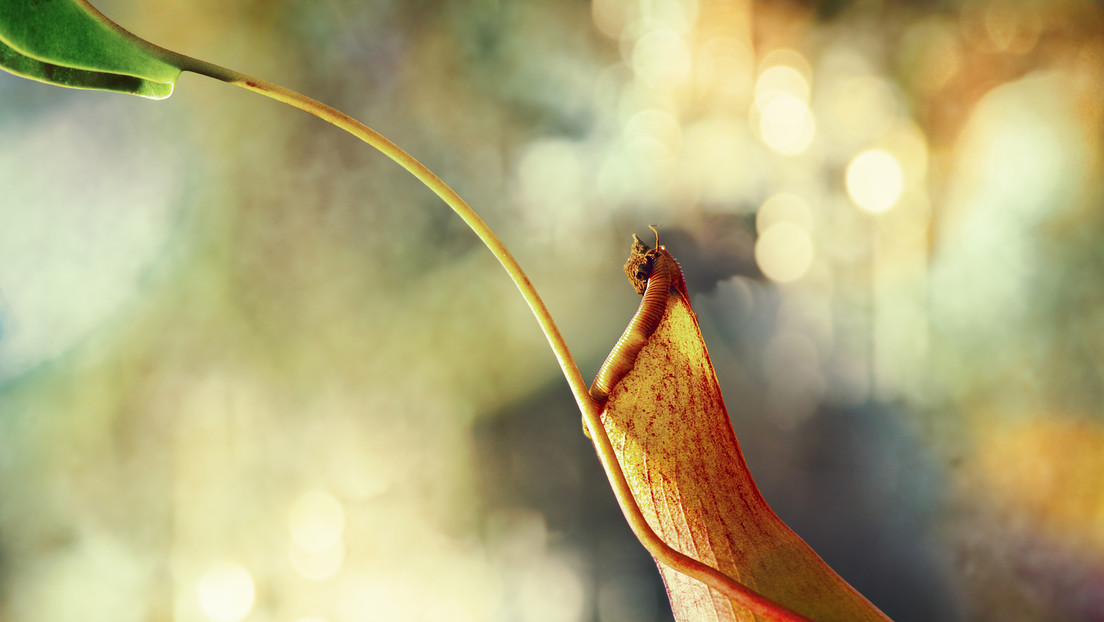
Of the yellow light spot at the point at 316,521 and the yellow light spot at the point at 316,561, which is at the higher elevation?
the yellow light spot at the point at 316,521

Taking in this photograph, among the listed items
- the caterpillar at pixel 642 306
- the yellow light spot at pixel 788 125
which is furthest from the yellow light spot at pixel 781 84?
the caterpillar at pixel 642 306

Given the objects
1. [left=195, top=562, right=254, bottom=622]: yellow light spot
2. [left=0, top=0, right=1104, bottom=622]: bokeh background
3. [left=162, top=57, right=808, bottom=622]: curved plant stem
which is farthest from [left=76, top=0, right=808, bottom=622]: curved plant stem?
[left=195, top=562, right=254, bottom=622]: yellow light spot

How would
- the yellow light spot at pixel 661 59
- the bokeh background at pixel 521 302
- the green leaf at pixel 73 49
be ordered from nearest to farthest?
the green leaf at pixel 73 49, the bokeh background at pixel 521 302, the yellow light spot at pixel 661 59

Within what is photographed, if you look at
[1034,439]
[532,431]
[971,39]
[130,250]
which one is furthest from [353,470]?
[971,39]

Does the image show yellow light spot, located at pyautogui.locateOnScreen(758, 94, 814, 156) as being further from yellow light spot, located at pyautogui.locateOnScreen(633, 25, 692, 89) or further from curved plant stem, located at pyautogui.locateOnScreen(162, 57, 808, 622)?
curved plant stem, located at pyautogui.locateOnScreen(162, 57, 808, 622)

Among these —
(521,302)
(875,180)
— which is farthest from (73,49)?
(875,180)

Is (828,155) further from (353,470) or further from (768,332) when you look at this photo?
(353,470)

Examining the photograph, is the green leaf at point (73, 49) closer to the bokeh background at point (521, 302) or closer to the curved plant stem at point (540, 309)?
the curved plant stem at point (540, 309)
